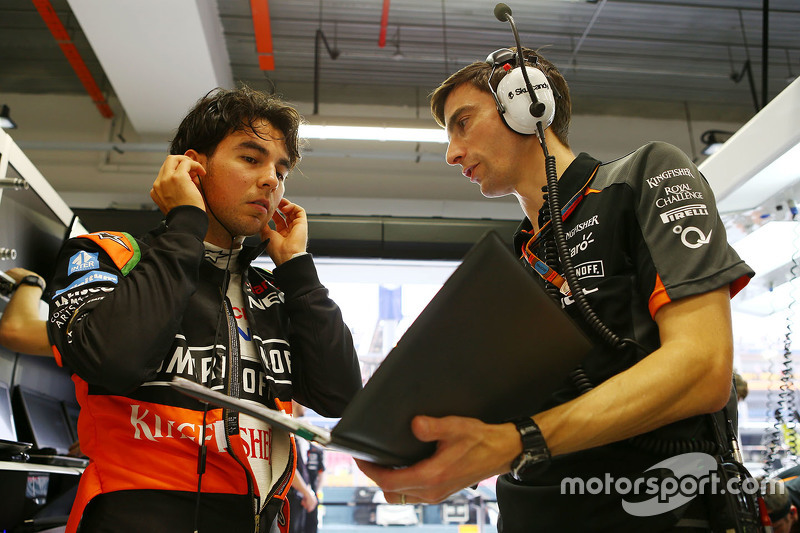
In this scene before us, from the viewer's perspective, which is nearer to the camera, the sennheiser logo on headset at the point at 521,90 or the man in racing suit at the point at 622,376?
the man in racing suit at the point at 622,376

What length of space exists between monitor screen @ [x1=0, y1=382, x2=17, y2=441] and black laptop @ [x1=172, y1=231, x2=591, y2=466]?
1.93 metres

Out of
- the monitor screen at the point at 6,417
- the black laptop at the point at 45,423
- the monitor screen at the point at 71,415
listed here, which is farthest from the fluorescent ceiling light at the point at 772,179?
the monitor screen at the point at 71,415

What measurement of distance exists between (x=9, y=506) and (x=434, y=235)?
3.80m

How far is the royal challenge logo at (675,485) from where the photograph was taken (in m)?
0.92

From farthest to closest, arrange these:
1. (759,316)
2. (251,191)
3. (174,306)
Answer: (759,316)
(251,191)
(174,306)

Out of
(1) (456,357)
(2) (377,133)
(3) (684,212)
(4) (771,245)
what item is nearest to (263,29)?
(2) (377,133)

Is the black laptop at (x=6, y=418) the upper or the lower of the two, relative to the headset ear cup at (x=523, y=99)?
lower

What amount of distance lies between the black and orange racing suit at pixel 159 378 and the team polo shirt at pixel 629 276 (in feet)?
1.86

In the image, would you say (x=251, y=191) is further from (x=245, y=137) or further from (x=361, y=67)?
(x=361, y=67)

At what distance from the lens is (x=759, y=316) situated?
3.66 m

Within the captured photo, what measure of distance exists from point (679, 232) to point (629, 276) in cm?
13

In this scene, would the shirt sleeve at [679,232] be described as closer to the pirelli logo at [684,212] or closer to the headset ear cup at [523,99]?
the pirelli logo at [684,212]

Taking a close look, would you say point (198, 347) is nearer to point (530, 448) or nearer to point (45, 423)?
point (530, 448)

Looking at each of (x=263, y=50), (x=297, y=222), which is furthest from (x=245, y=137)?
(x=263, y=50)
